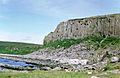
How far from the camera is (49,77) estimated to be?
5678cm

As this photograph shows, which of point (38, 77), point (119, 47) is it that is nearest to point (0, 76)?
point (38, 77)

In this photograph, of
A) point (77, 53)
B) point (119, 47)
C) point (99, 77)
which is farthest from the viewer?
point (77, 53)

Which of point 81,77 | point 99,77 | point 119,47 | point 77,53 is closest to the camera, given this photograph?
point 99,77

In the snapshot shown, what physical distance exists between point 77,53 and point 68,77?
138 meters

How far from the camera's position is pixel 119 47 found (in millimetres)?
181250

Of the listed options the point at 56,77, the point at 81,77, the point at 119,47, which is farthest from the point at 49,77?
the point at 119,47

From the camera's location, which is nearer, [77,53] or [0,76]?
[0,76]

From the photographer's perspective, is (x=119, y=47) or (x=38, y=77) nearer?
(x=38, y=77)

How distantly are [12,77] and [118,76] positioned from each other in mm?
16321

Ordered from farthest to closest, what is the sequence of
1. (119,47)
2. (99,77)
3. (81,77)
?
1. (119,47)
2. (81,77)
3. (99,77)

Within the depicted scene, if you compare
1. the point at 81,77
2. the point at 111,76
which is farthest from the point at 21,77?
the point at 111,76

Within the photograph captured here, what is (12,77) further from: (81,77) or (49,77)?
(81,77)

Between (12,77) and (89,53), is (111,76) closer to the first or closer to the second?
(12,77)

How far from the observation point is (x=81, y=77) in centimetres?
5731
